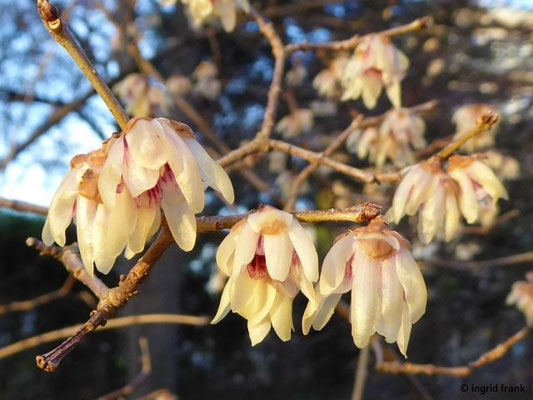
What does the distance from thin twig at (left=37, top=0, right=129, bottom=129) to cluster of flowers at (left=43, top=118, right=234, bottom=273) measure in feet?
0.13

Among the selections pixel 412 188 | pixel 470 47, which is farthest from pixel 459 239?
pixel 412 188

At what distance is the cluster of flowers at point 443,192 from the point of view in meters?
1.30

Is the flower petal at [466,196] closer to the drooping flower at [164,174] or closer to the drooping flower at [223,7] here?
the drooping flower at [164,174]

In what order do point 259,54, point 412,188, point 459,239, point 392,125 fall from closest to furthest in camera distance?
point 412,188, point 392,125, point 459,239, point 259,54

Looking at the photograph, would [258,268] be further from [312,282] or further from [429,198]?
[429,198]

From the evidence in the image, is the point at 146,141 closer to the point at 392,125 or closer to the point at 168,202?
the point at 168,202

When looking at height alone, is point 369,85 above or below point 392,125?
above

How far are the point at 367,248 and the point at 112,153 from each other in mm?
368

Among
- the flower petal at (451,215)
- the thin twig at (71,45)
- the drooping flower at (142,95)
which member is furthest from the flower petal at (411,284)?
the drooping flower at (142,95)

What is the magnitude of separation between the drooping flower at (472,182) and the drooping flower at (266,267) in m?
0.65

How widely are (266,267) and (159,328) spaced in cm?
443

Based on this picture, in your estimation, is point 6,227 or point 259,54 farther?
point 259,54

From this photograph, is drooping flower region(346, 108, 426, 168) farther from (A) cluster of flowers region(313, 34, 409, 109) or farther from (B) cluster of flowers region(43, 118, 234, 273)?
(B) cluster of flowers region(43, 118, 234, 273)

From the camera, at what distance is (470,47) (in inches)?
251
